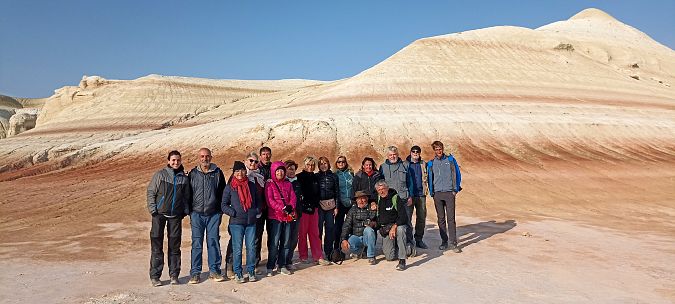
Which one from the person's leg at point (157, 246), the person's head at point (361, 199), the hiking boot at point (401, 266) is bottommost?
the hiking boot at point (401, 266)

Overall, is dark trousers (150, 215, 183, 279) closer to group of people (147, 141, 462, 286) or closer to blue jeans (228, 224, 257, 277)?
group of people (147, 141, 462, 286)

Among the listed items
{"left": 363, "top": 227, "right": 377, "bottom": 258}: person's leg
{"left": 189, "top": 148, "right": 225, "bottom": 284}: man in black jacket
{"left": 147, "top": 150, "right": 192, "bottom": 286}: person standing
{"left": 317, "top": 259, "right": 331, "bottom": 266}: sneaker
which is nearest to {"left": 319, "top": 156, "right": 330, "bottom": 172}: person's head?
{"left": 363, "top": 227, "right": 377, "bottom": 258}: person's leg

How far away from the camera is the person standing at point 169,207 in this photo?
19.3 feet

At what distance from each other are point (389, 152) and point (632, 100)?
34.3 metres

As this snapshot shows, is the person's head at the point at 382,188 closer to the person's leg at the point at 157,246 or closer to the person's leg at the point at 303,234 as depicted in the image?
the person's leg at the point at 303,234

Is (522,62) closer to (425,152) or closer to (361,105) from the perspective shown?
(361,105)

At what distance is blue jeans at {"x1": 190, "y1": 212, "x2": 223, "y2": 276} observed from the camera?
6156 mm

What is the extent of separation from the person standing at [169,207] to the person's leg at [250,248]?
862 millimetres

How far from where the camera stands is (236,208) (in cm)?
609

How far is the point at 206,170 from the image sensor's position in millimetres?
6164

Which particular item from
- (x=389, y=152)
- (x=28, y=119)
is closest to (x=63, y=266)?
(x=389, y=152)

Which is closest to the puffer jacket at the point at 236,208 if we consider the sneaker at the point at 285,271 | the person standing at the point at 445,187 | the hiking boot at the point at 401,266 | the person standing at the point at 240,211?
the person standing at the point at 240,211

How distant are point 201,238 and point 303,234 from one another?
1702 mm

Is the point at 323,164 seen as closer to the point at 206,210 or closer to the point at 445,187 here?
the point at 206,210
